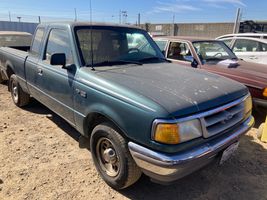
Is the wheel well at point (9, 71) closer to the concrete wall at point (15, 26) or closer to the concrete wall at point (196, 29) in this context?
the concrete wall at point (15, 26)

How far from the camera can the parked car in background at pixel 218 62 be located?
15.9ft

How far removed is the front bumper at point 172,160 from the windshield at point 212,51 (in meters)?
3.69

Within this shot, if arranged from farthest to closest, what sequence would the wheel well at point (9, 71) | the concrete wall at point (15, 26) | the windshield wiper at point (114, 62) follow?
the concrete wall at point (15, 26) → the wheel well at point (9, 71) → the windshield wiper at point (114, 62)

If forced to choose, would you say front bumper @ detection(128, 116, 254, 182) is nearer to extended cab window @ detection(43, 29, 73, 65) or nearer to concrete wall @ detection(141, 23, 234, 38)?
extended cab window @ detection(43, 29, 73, 65)

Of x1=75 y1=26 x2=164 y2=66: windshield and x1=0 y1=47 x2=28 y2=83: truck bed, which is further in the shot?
x1=0 y1=47 x2=28 y2=83: truck bed

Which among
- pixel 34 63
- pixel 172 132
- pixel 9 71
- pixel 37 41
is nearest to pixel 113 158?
pixel 172 132

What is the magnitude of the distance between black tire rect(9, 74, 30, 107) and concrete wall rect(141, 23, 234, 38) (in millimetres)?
17150

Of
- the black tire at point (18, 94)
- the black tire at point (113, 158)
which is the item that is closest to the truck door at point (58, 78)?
the black tire at point (113, 158)

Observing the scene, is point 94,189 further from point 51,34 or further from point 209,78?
point 51,34

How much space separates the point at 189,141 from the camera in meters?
2.33

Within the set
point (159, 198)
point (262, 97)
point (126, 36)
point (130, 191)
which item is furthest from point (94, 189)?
point (262, 97)

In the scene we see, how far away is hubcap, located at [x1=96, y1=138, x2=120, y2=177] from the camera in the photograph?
2.87 m

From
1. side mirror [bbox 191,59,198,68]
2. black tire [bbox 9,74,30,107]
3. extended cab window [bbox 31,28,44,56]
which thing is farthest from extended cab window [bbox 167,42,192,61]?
black tire [bbox 9,74,30,107]

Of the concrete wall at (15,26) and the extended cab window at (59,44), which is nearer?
the extended cab window at (59,44)
